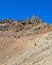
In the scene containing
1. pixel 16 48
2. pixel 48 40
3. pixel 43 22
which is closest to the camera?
pixel 48 40

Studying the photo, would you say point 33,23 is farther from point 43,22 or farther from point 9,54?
point 9,54

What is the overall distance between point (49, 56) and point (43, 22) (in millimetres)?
34410

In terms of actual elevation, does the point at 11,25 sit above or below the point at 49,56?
above

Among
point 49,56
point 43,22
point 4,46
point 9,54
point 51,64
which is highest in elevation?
point 43,22

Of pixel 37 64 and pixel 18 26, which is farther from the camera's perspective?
pixel 18 26

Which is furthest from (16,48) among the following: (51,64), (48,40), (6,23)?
(6,23)

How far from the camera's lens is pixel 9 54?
24.4 metres

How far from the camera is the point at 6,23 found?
57.2 m

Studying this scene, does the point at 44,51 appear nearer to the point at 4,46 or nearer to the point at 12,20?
the point at 4,46

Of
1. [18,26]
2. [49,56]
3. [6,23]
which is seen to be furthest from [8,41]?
[6,23]

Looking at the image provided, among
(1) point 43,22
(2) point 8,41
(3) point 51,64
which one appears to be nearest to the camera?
(3) point 51,64

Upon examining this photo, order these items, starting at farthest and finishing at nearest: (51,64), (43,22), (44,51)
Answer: (43,22)
(44,51)
(51,64)

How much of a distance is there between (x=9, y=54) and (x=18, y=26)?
94.4 ft

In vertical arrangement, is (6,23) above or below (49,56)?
above
